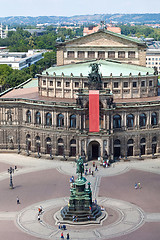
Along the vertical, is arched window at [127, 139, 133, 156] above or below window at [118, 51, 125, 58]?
below

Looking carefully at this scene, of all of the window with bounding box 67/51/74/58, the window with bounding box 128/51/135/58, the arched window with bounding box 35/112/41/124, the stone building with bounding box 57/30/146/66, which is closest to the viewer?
the arched window with bounding box 35/112/41/124

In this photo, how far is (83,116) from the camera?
126938 millimetres

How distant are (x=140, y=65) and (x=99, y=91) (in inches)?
1348

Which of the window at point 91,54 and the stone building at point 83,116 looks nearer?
the stone building at point 83,116

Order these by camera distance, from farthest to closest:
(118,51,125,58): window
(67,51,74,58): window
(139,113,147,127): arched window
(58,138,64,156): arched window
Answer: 1. (67,51,74,58): window
2. (118,51,125,58): window
3. (58,138,64,156): arched window
4. (139,113,147,127): arched window

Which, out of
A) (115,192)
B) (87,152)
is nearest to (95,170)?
(87,152)

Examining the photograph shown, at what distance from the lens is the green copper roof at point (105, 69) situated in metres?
141

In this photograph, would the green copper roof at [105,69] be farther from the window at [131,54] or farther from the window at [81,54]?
the window at [81,54]

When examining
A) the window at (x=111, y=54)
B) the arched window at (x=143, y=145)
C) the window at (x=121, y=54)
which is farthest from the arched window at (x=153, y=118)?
the window at (x=111, y=54)

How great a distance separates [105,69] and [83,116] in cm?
2095

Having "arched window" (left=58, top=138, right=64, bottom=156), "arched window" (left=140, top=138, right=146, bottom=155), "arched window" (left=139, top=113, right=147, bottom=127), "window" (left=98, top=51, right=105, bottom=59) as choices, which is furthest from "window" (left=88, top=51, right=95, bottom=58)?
"arched window" (left=140, top=138, right=146, bottom=155)

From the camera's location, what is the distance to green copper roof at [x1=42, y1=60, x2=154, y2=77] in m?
141

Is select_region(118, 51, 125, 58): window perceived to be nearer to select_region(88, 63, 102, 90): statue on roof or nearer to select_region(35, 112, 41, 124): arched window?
select_region(88, 63, 102, 90): statue on roof

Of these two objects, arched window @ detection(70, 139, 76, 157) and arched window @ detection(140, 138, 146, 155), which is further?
arched window @ detection(140, 138, 146, 155)
